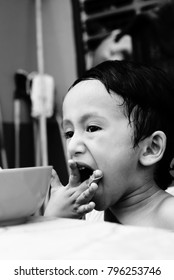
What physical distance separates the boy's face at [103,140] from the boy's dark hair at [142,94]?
0.03m

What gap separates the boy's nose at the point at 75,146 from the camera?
106cm

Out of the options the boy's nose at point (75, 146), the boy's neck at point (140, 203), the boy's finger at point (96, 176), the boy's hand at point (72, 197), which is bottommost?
the boy's neck at point (140, 203)

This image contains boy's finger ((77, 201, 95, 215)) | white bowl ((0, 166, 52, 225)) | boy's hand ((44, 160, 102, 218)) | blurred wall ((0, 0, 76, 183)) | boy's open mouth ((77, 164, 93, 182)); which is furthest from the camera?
blurred wall ((0, 0, 76, 183))

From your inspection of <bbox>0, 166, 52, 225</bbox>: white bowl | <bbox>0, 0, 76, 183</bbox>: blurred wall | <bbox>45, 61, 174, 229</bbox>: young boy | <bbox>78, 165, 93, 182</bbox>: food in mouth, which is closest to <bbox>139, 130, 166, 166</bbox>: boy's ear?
<bbox>45, 61, 174, 229</bbox>: young boy

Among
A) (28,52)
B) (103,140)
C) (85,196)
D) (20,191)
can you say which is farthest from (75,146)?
(28,52)

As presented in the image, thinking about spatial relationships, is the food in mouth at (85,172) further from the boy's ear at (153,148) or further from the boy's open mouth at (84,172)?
the boy's ear at (153,148)

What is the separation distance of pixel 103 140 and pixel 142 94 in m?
0.17

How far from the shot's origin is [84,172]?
3.56 feet

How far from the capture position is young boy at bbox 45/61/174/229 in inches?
41.5

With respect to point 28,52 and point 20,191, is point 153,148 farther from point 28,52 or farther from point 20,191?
point 28,52

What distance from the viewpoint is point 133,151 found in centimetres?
108

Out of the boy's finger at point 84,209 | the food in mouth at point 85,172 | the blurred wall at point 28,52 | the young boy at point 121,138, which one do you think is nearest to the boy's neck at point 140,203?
the young boy at point 121,138

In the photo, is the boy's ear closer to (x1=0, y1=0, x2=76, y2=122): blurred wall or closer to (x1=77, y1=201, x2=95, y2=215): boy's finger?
(x1=77, y1=201, x2=95, y2=215): boy's finger

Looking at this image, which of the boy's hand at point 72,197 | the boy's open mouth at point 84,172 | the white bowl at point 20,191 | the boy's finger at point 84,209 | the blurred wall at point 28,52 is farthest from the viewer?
the blurred wall at point 28,52
